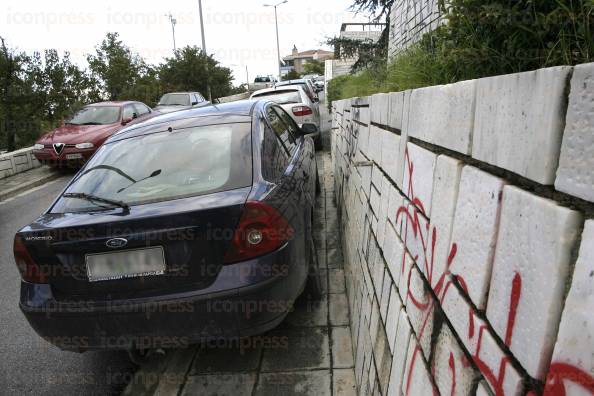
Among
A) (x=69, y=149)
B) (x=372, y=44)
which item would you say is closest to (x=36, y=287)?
(x=69, y=149)

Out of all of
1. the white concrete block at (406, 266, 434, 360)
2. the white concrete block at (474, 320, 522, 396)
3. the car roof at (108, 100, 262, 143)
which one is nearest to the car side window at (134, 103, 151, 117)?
the car roof at (108, 100, 262, 143)

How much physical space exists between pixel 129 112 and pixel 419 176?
12012 mm

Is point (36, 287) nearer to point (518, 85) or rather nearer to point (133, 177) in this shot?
point (133, 177)

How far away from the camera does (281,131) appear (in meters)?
4.42

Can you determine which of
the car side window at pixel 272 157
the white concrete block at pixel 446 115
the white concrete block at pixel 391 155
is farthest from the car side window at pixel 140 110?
the white concrete block at pixel 446 115

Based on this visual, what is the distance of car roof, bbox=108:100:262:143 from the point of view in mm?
3430

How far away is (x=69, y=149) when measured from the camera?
10.2m

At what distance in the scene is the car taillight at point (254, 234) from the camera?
8.57ft

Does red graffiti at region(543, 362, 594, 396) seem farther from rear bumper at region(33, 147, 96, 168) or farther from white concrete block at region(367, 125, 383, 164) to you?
Result: rear bumper at region(33, 147, 96, 168)

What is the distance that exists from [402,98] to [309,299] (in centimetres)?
221

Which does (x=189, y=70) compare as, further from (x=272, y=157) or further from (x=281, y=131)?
(x=272, y=157)

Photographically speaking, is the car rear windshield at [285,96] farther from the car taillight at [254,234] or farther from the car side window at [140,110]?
the car taillight at [254,234]

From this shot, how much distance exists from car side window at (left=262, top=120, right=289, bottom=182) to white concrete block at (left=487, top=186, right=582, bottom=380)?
6.85 ft

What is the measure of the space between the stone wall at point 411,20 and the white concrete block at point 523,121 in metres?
2.63
